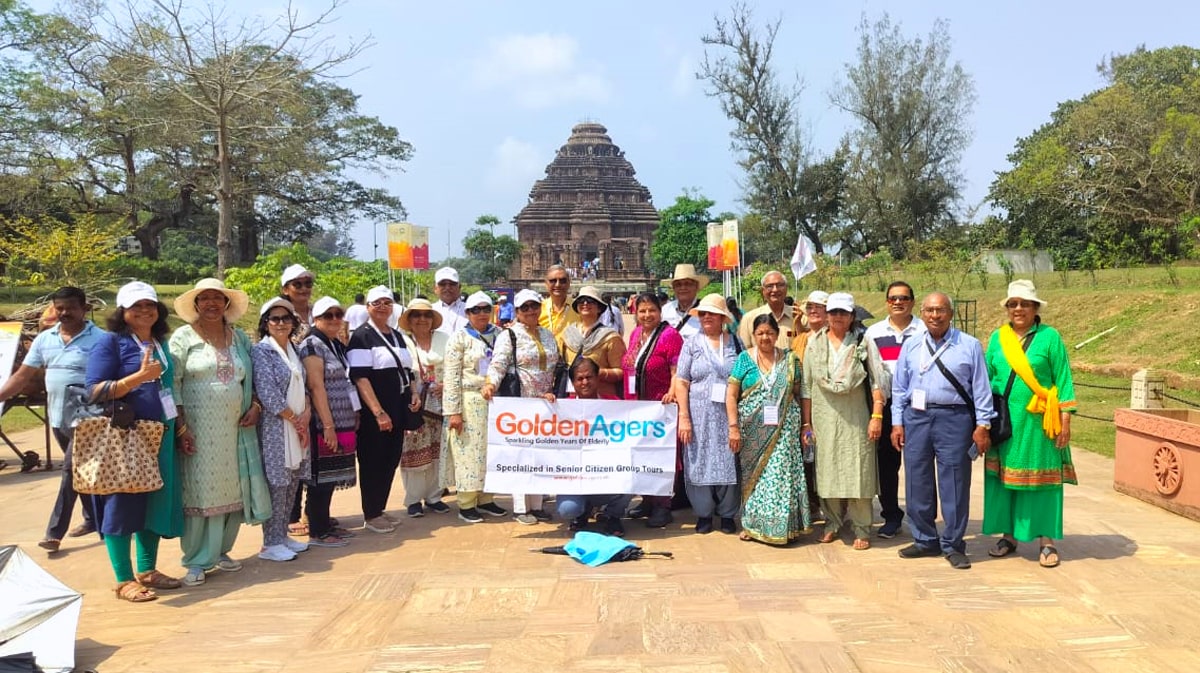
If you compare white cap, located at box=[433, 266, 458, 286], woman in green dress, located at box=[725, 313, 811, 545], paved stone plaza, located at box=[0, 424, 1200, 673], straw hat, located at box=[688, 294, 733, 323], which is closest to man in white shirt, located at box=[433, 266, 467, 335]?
white cap, located at box=[433, 266, 458, 286]

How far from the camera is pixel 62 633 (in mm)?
3133

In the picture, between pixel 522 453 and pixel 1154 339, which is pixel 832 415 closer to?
pixel 522 453

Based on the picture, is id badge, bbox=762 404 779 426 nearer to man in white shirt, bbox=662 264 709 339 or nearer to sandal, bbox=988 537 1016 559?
man in white shirt, bbox=662 264 709 339

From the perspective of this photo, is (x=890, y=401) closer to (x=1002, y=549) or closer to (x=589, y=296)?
(x=1002, y=549)

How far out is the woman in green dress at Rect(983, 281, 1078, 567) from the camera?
431 centimetres

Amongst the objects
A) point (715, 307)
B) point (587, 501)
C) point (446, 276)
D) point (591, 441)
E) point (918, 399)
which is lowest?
point (587, 501)

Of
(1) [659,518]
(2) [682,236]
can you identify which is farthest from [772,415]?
(2) [682,236]

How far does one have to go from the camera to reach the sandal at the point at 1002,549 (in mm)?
4527

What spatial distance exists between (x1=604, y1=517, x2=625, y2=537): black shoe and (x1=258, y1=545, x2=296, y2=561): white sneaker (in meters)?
1.79

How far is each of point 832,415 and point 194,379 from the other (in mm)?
3418

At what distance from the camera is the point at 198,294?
418 centimetres

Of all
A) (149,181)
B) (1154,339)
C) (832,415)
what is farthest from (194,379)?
(149,181)

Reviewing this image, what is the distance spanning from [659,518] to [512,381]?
1264 millimetres

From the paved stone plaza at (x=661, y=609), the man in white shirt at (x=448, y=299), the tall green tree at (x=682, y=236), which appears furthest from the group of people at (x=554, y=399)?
the tall green tree at (x=682, y=236)
